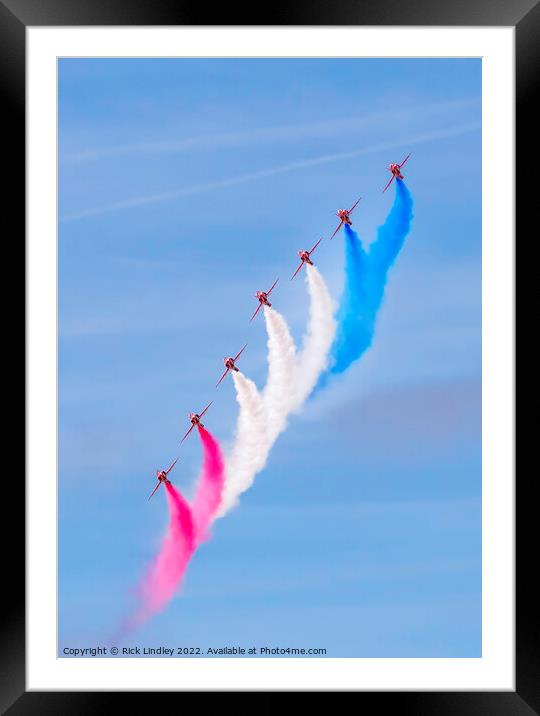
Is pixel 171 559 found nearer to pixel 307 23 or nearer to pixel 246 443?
pixel 246 443

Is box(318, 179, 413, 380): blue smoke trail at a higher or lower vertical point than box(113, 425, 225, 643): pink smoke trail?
higher

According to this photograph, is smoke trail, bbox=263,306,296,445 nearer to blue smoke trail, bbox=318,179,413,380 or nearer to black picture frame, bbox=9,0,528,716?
blue smoke trail, bbox=318,179,413,380

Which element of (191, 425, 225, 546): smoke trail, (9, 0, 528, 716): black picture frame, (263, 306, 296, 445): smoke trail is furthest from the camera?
(263, 306, 296, 445): smoke trail

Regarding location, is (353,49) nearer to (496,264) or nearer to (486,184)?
(486,184)

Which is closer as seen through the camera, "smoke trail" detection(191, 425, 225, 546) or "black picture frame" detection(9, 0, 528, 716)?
"black picture frame" detection(9, 0, 528, 716)

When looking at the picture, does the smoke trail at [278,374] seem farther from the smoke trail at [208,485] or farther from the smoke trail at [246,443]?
the smoke trail at [208,485]

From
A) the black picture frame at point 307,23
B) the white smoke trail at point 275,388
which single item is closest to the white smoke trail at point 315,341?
the white smoke trail at point 275,388

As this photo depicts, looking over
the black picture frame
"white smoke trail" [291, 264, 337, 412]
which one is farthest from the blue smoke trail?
the black picture frame

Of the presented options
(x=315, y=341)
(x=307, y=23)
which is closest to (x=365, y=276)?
(x=315, y=341)
